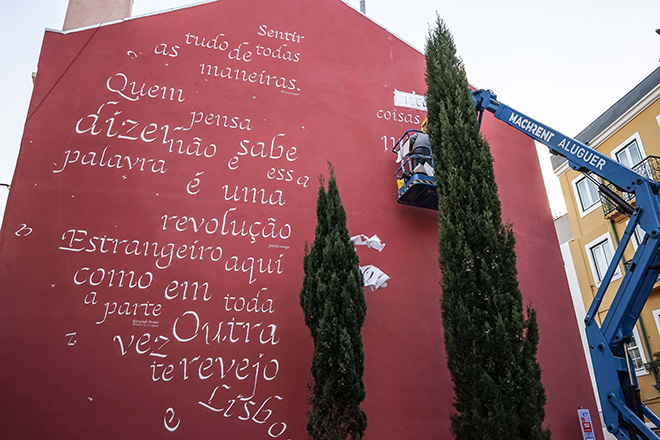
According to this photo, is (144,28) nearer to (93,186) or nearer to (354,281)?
(93,186)

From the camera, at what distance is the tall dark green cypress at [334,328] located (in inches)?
247

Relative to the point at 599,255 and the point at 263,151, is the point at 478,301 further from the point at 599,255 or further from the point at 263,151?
the point at 599,255

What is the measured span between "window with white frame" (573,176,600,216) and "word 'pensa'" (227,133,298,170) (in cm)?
1301

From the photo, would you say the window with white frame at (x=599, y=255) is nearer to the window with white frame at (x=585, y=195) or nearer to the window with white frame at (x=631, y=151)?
the window with white frame at (x=585, y=195)

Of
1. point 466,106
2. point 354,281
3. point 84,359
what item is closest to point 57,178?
point 84,359

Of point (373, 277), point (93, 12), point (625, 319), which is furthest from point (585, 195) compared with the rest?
point (93, 12)

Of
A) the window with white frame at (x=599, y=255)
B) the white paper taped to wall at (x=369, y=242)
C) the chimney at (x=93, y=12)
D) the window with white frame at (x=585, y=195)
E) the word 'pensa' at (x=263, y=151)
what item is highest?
the window with white frame at (x=585, y=195)

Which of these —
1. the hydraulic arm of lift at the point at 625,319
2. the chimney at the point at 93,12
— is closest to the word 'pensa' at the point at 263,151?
the chimney at the point at 93,12

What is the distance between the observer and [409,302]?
8.34 metres

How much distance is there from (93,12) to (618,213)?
15402 mm

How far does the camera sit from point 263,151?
879 cm

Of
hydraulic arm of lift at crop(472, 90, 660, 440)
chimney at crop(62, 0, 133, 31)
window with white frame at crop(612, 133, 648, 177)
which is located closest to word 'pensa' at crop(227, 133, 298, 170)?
chimney at crop(62, 0, 133, 31)

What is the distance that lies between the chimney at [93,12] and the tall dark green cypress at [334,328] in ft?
18.3

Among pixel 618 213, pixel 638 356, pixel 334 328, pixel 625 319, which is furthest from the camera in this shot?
pixel 618 213
